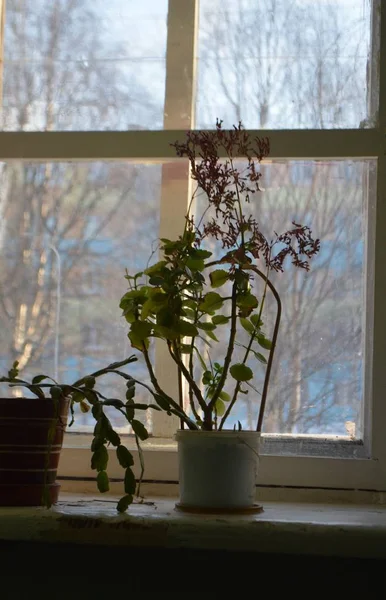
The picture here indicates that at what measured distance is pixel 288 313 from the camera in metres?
1.67

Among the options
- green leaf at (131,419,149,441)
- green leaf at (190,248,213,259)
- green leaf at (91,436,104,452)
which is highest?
green leaf at (190,248,213,259)

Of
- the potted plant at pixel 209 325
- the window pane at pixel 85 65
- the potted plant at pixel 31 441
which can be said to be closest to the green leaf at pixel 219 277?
the potted plant at pixel 209 325

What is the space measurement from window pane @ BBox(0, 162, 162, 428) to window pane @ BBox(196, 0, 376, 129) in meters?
0.21

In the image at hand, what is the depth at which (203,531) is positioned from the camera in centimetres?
131

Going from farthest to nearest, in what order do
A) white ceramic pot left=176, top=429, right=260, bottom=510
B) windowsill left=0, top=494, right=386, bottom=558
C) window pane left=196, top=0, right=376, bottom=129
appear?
window pane left=196, top=0, right=376, bottom=129 → white ceramic pot left=176, top=429, right=260, bottom=510 → windowsill left=0, top=494, right=386, bottom=558

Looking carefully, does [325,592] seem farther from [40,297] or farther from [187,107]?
[187,107]

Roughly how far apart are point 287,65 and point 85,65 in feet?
1.30

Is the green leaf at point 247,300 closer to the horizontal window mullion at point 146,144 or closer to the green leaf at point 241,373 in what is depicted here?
the green leaf at point 241,373

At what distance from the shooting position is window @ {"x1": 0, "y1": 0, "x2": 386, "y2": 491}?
1.65 metres

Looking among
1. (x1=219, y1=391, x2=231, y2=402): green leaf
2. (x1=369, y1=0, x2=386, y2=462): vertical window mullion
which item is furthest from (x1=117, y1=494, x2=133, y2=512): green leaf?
(x1=369, y1=0, x2=386, y2=462): vertical window mullion

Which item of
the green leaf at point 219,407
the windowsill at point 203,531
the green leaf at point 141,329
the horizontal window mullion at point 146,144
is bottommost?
the windowsill at point 203,531

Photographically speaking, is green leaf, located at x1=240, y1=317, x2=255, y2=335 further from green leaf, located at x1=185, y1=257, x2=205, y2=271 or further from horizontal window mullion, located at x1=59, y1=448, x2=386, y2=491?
horizontal window mullion, located at x1=59, y1=448, x2=386, y2=491

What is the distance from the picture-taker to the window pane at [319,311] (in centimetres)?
165

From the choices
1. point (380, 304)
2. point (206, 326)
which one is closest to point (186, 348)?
point (206, 326)
